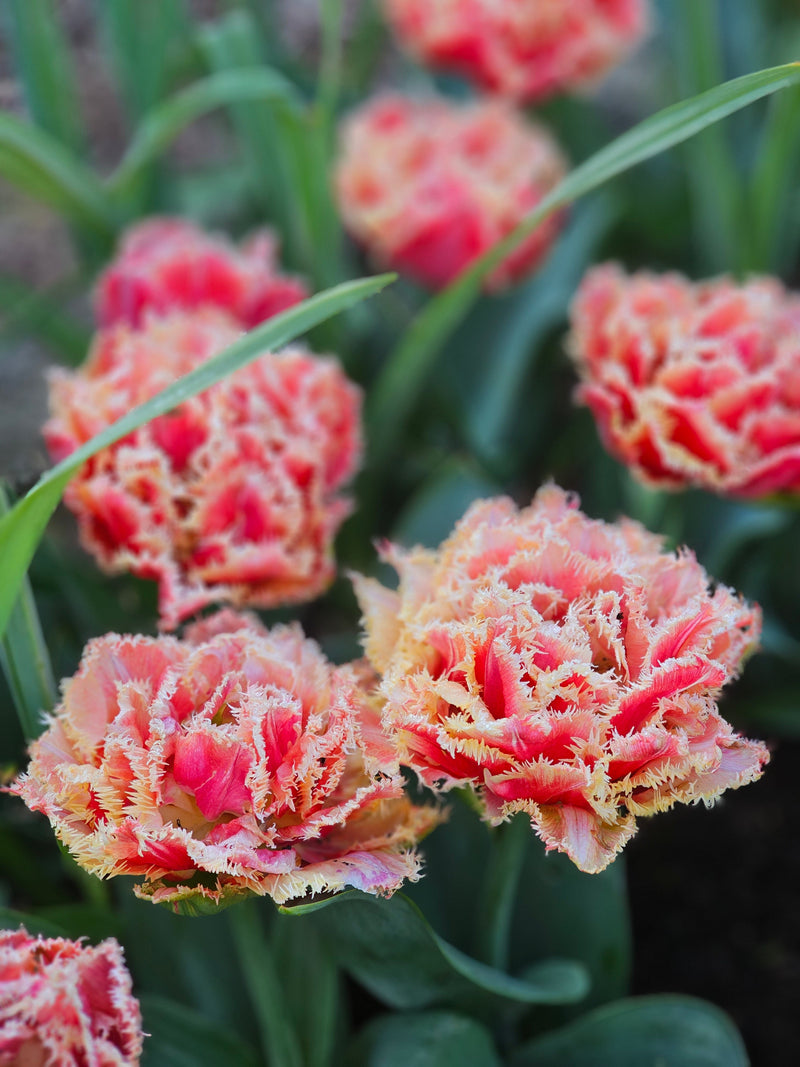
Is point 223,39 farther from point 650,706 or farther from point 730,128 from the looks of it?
point 650,706

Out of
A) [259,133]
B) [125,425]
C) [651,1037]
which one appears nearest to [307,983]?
[651,1037]

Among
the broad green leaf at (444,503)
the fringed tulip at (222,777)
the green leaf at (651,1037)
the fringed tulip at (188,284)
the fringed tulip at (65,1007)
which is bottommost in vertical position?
the green leaf at (651,1037)

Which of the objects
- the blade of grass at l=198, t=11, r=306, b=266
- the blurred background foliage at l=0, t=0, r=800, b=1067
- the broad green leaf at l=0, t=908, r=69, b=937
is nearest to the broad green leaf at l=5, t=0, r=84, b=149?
the blurred background foliage at l=0, t=0, r=800, b=1067

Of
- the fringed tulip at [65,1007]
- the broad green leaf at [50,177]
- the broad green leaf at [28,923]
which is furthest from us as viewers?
the broad green leaf at [50,177]

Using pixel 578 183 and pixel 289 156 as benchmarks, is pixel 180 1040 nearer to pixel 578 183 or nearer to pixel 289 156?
pixel 578 183

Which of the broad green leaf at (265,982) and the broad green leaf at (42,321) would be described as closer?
the broad green leaf at (265,982)

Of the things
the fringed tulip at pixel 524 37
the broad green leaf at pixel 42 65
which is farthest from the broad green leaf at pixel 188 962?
the fringed tulip at pixel 524 37

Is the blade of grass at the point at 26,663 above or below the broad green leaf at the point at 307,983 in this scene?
above

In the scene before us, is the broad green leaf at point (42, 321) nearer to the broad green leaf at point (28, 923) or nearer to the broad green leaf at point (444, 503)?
the broad green leaf at point (444, 503)
